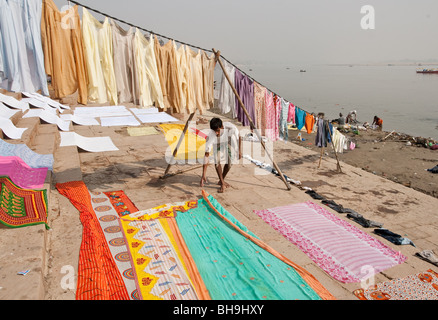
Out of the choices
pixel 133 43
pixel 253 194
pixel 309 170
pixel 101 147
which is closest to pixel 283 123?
pixel 309 170

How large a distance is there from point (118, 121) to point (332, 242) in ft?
26.1

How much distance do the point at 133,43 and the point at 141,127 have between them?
6.17 m

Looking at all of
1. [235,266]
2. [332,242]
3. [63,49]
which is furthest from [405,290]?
[63,49]

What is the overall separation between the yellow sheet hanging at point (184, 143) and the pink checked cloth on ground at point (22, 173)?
8.04 feet

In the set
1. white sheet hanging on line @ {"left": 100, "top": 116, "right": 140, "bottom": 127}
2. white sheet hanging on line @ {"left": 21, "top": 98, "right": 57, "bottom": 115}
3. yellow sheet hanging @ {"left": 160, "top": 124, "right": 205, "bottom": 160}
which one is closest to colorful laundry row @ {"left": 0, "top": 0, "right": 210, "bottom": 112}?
yellow sheet hanging @ {"left": 160, "top": 124, "right": 205, "bottom": 160}

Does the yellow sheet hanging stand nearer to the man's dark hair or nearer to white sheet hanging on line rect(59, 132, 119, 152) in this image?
the man's dark hair

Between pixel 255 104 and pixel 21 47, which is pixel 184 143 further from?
pixel 21 47

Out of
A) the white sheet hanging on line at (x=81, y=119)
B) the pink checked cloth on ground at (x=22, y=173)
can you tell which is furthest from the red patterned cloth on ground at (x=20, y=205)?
the white sheet hanging on line at (x=81, y=119)

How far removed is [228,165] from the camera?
5828 mm

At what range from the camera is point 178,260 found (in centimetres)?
333

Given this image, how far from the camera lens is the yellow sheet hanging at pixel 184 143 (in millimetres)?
6488

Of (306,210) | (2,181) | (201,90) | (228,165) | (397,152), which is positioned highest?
(201,90)
